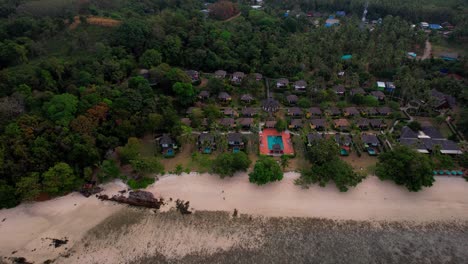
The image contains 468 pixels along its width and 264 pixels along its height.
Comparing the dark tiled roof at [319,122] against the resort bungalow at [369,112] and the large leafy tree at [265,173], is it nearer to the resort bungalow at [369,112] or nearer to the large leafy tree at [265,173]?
the resort bungalow at [369,112]

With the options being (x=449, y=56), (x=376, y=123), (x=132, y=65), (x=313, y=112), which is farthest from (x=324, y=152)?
(x=449, y=56)

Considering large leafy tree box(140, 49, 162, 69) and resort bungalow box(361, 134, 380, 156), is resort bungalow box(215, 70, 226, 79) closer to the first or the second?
large leafy tree box(140, 49, 162, 69)

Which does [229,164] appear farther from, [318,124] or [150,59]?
[150,59]

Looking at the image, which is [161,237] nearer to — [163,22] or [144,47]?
[144,47]

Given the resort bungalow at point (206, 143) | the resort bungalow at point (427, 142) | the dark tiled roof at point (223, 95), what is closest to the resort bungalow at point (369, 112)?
the resort bungalow at point (427, 142)

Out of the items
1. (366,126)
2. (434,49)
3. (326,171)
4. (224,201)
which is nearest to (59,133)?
(224,201)

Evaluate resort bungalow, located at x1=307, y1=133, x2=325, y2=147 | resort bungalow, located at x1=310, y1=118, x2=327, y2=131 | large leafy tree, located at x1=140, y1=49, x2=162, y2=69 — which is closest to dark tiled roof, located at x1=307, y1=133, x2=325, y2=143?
resort bungalow, located at x1=307, y1=133, x2=325, y2=147
